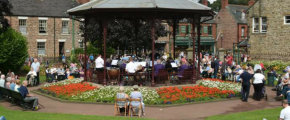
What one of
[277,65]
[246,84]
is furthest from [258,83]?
[277,65]

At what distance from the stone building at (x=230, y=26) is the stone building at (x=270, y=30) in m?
20.3

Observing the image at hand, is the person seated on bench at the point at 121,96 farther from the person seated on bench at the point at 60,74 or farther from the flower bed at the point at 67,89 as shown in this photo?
the person seated on bench at the point at 60,74

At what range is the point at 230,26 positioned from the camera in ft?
198

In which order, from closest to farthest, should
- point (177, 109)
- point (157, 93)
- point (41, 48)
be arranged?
point (177, 109)
point (157, 93)
point (41, 48)

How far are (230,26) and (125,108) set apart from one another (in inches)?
1972

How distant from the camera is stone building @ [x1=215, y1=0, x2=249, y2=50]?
195 ft

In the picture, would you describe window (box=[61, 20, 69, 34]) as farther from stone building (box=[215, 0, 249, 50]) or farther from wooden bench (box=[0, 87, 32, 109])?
wooden bench (box=[0, 87, 32, 109])

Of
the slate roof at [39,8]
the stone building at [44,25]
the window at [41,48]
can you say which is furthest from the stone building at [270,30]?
the window at [41,48]

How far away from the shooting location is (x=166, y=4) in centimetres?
1852

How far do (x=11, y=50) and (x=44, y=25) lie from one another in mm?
16440

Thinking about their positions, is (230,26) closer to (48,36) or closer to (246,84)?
(48,36)

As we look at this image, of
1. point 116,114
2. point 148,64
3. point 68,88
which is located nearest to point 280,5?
point 148,64

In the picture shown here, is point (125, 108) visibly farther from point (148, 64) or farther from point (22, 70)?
point (22, 70)

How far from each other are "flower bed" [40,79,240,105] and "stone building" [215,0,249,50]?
41.4m
